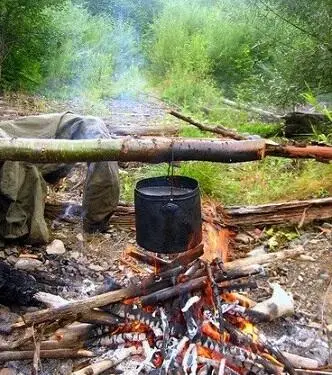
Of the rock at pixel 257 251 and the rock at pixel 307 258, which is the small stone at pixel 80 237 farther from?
the rock at pixel 307 258

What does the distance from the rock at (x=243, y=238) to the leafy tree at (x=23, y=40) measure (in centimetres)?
736

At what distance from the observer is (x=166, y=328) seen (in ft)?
7.72

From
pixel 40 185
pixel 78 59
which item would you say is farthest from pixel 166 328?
pixel 78 59

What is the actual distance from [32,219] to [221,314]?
1.99m

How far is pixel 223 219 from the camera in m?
4.09

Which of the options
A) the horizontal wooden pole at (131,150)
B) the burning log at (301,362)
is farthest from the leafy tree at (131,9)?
the burning log at (301,362)

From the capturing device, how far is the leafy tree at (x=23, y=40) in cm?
976

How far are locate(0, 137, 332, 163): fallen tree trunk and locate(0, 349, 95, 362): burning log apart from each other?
0.95m

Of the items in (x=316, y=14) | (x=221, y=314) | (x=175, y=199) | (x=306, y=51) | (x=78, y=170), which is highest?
(x=316, y=14)

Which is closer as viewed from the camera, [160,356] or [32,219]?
[160,356]

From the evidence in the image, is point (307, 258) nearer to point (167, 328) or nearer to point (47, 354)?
point (167, 328)

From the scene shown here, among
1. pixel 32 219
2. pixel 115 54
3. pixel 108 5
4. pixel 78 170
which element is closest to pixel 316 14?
pixel 78 170

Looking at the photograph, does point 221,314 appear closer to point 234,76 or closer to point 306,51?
point 306,51

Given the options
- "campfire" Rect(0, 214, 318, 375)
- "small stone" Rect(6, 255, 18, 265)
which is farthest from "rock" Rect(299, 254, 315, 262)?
"small stone" Rect(6, 255, 18, 265)
